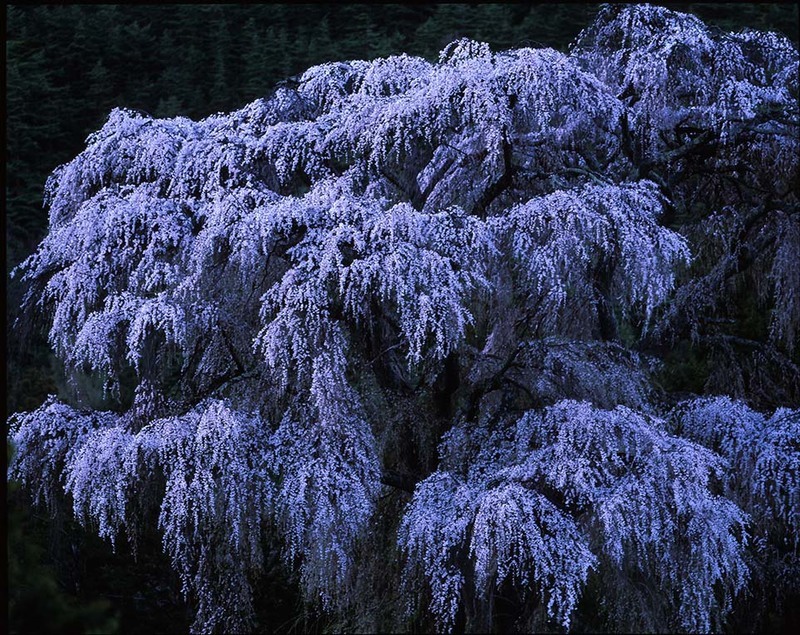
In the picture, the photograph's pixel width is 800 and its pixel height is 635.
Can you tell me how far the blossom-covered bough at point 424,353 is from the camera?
214 inches

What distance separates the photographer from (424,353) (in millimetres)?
6938

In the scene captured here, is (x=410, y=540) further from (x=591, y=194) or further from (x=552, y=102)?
(x=552, y=102)

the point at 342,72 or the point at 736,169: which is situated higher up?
the point at 342,72

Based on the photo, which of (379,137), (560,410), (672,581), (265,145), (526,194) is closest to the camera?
(672,581)

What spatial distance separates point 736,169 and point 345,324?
4.17 m

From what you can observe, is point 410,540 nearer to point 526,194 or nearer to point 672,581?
point 672,581

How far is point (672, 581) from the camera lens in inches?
214

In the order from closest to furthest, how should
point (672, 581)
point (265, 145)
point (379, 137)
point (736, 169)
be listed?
point (672, 581), point (379, 137), point (265, 145), point (736, 169)

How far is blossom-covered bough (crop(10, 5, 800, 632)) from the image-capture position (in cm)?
544

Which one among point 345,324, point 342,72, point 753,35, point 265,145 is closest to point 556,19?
point 753,35

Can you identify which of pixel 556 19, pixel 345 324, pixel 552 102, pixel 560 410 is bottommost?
pixel 556 19

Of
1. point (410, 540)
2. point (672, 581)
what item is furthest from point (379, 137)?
point (672, 581)

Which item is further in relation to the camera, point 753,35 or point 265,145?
point 753,35

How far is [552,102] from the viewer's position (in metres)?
6.43
